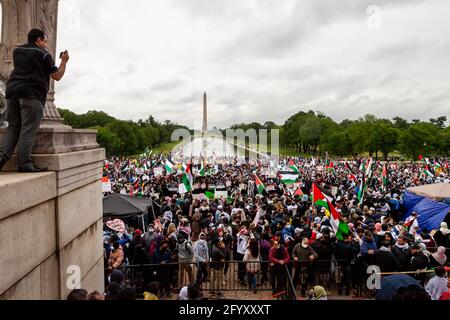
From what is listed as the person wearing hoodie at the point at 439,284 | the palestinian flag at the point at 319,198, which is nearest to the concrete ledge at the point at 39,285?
the person wearing hoodie at the point at 439,284

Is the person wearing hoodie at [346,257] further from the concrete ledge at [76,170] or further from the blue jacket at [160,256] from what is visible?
the concrete ledge at [76,170]

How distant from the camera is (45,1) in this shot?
5.91m

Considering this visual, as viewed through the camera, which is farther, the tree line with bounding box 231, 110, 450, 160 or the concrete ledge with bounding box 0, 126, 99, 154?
the tree line with bounding box 231, 110, 450, 160

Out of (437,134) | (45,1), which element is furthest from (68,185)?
(437,134)

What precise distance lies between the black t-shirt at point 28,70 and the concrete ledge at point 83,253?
2.02m

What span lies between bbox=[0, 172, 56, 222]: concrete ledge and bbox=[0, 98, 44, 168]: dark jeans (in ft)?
0.92

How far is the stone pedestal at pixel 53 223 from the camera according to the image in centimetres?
364

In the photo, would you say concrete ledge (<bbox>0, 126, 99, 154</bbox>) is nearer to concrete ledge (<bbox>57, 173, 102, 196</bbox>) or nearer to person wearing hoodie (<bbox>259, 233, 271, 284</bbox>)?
concrete ledge (<bbox>57, 173, 102, 196</bbox>)

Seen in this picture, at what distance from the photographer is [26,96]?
4562 millimetres

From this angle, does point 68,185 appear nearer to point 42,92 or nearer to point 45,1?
point 42,92

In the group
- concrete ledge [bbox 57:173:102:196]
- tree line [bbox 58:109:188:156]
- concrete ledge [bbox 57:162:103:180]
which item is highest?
tree line [bbox 58:109:188:156]

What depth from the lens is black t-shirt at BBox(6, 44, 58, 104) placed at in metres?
4.48

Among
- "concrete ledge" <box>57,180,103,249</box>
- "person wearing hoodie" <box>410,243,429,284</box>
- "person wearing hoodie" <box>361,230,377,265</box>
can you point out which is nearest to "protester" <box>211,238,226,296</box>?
"person wearing hoodie" <box>361,230,377,265</box>
